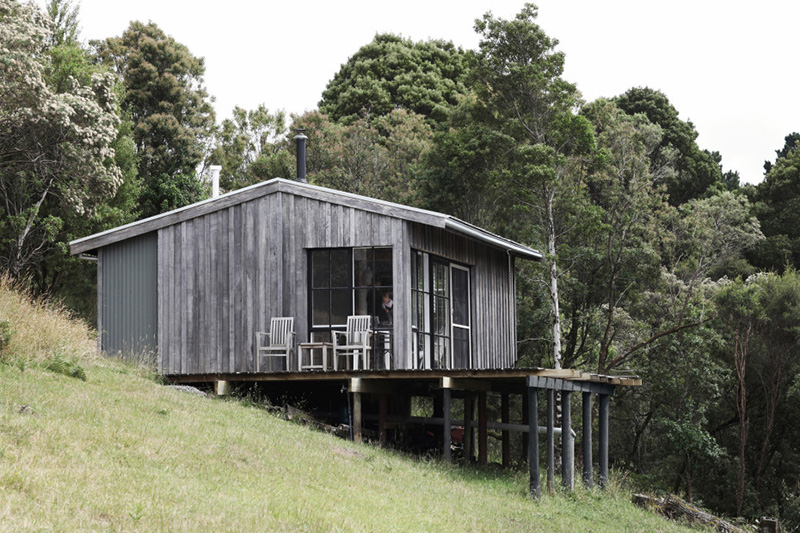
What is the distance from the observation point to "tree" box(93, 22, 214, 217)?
1416 inches

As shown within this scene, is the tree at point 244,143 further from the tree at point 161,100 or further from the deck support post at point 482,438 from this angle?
the deck support post at point 482,438

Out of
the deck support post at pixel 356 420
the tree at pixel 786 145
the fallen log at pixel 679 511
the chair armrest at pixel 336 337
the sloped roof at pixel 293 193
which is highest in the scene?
the tree at pixel 786 145

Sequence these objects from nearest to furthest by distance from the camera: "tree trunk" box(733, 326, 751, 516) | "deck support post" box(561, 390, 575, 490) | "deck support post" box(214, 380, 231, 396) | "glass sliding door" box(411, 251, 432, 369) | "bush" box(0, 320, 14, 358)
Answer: "bush" box(0, 320, 14, 358)
"deck support post" box(561, 390, 575, 490)
"deck support post" box(214, 380, 231, 396)
"glass sliding door" box(411, 251, 432, 369)
"tree trunk" box(733, 326, 751, 516)

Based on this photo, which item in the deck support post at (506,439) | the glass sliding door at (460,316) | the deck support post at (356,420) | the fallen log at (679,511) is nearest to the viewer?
the deck support post at (356,420)

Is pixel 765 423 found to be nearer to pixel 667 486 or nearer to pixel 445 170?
pixel 667 486

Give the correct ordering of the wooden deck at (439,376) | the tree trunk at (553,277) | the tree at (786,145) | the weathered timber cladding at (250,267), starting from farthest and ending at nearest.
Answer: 1. the tree at (786,145)
2. the tree trunk at (553,277)
3. the weathered timber cladding at (250,267)
4. the wooden deck at (439,376)

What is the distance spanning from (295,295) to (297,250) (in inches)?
34.0

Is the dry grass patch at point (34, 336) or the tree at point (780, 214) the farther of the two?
the tree at point (780, 214)

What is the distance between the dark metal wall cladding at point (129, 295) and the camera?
18.7 meters

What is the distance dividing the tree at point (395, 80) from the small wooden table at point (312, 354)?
81.6ft

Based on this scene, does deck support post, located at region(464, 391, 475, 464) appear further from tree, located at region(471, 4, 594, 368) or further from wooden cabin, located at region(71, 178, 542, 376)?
tree, located at region(471, 4, 594, 368)

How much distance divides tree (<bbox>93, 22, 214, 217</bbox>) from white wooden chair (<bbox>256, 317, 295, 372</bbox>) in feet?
60.0

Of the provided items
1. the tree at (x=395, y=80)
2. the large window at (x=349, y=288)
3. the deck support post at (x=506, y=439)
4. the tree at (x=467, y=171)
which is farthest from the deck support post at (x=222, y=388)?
the tree at (x=395, y=80)

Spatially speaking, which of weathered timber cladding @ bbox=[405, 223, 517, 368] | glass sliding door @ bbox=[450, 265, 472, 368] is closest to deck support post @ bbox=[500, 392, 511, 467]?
weathered timber cladding @ bbox=[405, 223, 517, 368]
